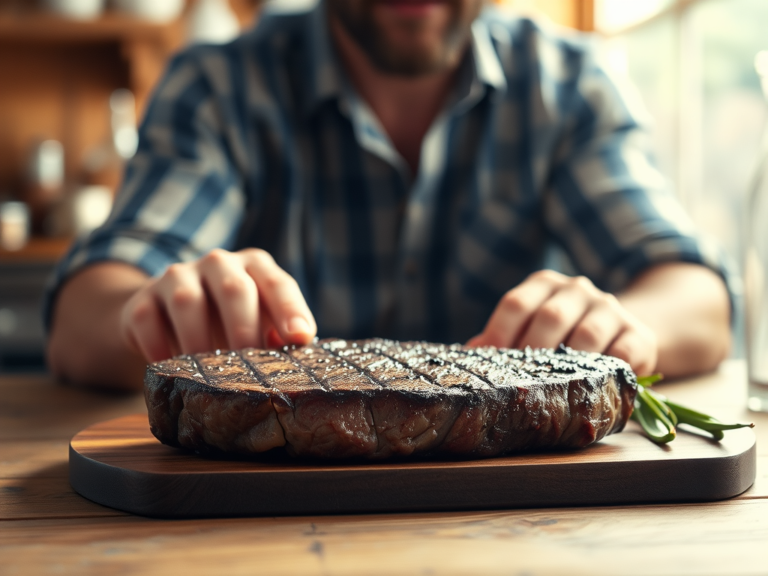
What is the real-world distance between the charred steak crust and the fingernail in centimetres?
10

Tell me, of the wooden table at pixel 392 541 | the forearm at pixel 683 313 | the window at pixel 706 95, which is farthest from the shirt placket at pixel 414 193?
the wooden table at pixel 392 541

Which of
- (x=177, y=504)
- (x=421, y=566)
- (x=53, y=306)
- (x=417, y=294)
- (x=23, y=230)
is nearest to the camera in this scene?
(x=421, y=566)

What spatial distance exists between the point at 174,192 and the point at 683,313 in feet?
3.13

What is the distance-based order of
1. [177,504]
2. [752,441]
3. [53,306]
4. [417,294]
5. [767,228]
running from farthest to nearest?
[417,294]
[53,306]
[767,228]
[752,441]
[177,504]

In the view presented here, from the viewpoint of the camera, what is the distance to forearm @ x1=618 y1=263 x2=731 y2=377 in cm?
122

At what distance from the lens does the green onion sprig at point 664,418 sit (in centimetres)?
71

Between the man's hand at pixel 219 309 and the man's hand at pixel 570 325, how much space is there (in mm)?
234

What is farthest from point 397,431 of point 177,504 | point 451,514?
point 177,504

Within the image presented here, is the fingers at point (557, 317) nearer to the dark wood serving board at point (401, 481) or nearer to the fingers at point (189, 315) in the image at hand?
the dark wood serving board at point (401, 481)

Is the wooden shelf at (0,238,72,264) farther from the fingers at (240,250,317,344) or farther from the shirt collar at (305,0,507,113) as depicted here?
the fingers at (240,250,317,344)

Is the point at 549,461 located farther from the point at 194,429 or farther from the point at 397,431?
the point at 194,429

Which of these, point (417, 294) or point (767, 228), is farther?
point (417, 294)

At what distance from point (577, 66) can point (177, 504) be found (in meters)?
1.52

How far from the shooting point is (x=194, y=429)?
0.66 m
